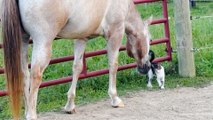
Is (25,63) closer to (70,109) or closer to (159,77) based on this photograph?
(70,109)

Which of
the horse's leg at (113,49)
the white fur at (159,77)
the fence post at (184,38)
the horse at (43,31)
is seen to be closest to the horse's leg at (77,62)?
the horse at (43,31)

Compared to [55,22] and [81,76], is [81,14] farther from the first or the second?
[81,76]

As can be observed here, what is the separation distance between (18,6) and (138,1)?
275 cm

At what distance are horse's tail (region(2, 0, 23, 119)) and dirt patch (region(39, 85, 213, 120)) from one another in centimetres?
85

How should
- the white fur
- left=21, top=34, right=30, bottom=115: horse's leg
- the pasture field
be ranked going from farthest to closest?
the white fur, the pasture field, left=21, top=34, right=30, bottom=115: horse's leg

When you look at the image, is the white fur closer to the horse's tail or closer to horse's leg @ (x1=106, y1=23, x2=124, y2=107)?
horse's leg @ (x1=106, y1=23, x2=124, y2=107)

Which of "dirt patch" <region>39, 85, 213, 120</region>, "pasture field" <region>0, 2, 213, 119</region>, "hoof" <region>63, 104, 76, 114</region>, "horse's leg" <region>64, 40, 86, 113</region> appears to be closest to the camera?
"dirt patch" <region>39, 85, 213, 120</region>

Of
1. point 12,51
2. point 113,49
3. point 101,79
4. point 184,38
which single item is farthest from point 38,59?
point 184,38

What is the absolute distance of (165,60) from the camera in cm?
807

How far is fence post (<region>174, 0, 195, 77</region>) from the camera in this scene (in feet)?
25.1

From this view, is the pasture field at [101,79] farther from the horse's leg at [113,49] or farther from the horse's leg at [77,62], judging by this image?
the horse's leg at [113,49]

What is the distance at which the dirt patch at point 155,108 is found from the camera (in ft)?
18.9

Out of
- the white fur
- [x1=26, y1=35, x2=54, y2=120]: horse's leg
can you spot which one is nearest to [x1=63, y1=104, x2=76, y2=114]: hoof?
[x1=26, y1=35, x2=54, y2=120]: horse's leg

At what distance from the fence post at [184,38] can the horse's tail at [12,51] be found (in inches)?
129
